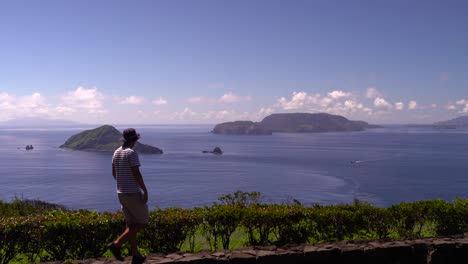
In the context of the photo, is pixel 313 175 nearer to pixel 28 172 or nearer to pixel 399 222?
pixel 28 172

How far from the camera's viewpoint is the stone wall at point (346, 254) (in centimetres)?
588

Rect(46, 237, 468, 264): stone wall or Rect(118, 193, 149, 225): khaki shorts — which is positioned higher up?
Rect(118, 193, 149, 225): khaki shorts

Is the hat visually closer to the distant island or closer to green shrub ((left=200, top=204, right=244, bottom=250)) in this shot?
green shrub ((left=200, top=204, right=244, bottom=250))

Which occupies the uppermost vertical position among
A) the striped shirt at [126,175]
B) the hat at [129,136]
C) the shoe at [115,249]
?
the hat at [129,136]

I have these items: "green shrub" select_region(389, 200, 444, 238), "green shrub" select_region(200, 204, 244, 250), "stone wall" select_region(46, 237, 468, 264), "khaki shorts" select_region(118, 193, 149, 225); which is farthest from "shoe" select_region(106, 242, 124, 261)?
"green shrub" select_region(389, 200, 444, 238)

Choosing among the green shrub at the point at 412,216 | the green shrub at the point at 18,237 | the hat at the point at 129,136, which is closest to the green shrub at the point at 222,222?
the hat at the point at 129,136

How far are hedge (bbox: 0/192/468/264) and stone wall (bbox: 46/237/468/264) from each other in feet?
2.45

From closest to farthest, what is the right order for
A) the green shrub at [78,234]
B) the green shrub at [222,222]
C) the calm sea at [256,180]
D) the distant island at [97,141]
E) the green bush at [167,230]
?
the green shrub at [78,234], the green bush at [167,230], the green shrub at [222,222], the calm sea at [256,180], the distant island at [97,141]

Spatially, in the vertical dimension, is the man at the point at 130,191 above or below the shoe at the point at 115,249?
above

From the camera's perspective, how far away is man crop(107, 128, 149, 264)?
5.69m

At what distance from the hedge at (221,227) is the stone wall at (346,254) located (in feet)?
2.45

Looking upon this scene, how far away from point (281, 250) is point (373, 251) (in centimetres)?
138

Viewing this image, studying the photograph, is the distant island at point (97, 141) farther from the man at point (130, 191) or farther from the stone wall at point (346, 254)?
the stone wall at point (346, 254)

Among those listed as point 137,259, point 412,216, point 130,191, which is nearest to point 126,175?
point 130,191
